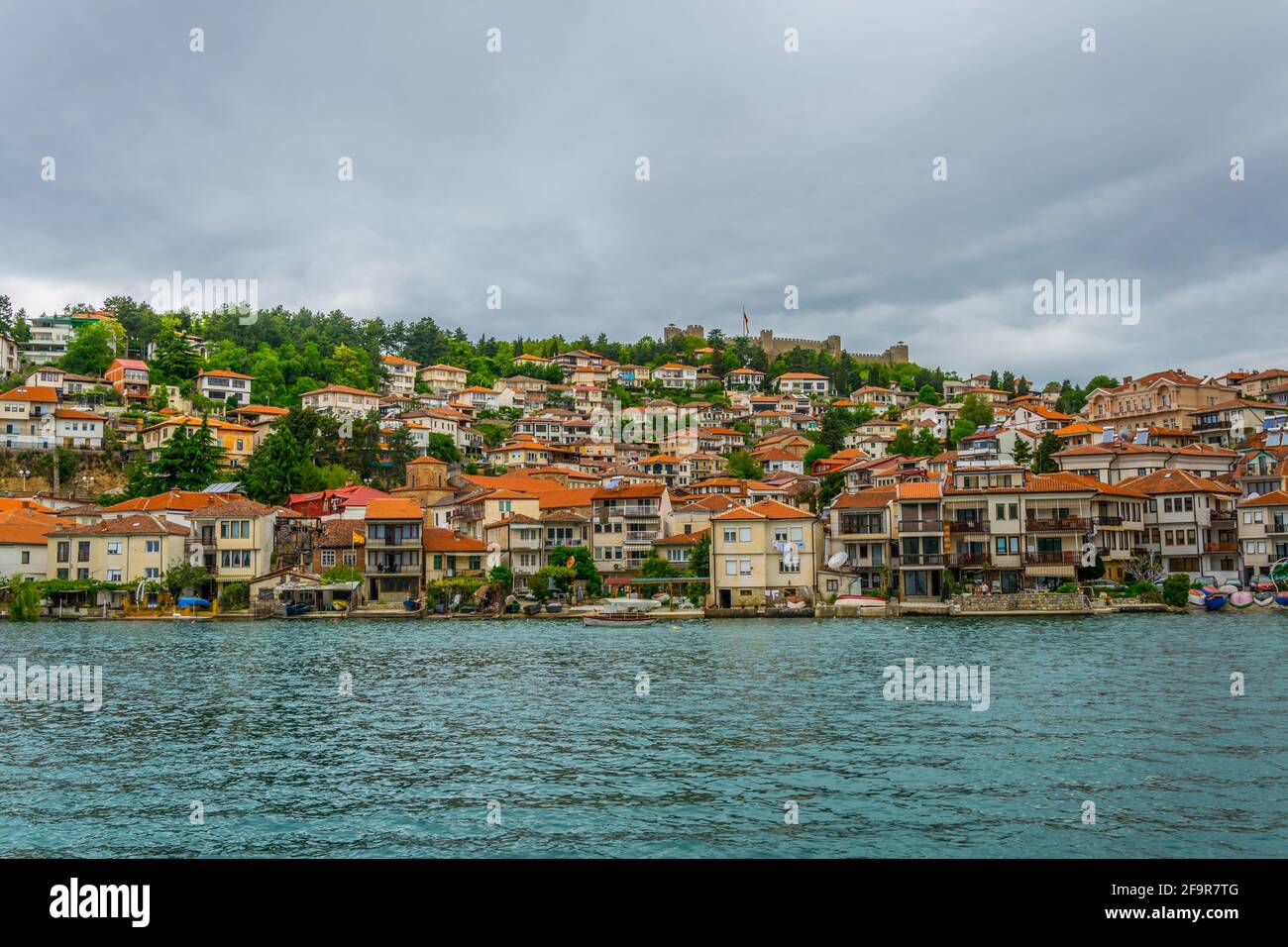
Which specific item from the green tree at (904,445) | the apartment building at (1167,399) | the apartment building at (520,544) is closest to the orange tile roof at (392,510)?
the apartment building at (520,544)

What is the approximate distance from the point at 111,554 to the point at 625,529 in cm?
3366

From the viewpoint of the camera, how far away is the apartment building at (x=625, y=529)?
226 feet

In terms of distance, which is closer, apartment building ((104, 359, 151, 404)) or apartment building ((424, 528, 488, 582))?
apartment building ((424, 528, 488, 582))

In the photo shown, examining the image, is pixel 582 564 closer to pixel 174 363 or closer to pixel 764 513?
pixel 764 513

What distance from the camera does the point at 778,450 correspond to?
110625 mm

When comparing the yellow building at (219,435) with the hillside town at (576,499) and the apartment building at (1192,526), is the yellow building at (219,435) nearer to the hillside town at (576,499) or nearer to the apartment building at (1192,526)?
the hillside town at (576,499)

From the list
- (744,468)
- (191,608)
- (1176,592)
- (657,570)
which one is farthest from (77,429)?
(1176,592)

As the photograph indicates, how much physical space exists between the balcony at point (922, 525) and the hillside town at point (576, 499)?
0.43 feet

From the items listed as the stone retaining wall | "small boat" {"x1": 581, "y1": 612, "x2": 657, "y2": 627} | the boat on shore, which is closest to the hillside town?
the stone retaining wall

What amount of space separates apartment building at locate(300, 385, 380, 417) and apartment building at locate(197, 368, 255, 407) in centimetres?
649

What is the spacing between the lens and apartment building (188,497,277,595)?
6369 centimetres

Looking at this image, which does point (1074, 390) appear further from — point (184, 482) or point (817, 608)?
point (184, 482)

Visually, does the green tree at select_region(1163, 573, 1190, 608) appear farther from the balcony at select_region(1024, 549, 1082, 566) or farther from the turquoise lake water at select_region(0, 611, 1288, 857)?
the turquoise lake water at select_region(0, 611, 1288, 857)
